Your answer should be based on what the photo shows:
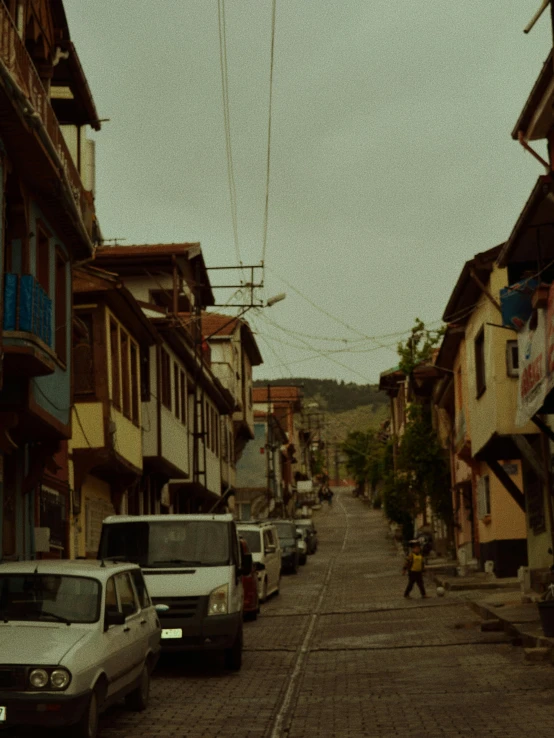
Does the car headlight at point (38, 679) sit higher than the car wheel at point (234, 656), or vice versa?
the car headlight at point (38, 679)

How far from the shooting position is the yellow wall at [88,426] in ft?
81.1

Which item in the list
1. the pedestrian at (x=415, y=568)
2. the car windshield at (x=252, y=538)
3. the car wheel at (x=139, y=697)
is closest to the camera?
the car wheel at (x=139, y=697)

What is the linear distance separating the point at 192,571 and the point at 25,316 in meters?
4.02

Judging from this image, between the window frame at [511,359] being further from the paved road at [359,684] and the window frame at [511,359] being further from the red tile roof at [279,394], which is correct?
the red tile roof at [279,394]

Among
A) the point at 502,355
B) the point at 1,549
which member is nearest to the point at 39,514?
the point at 1,549

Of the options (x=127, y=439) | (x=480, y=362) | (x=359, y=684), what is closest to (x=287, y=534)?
(x=480, y=362)

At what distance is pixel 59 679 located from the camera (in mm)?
10109

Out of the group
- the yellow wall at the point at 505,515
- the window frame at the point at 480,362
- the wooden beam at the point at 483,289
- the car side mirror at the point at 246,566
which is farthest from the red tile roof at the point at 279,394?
the car side mirror at the point at 246,566

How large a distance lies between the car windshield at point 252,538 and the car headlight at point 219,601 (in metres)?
15.2

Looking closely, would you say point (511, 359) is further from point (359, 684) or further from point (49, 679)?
point (49, 679)

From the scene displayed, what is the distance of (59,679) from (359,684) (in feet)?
18.7

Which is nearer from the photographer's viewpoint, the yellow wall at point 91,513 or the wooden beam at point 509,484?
the yellow wall at point 91,513

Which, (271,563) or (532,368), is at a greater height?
(532,368)

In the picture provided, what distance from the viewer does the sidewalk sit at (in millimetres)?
16875
